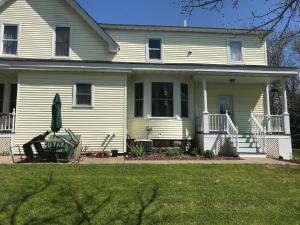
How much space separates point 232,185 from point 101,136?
7.84 meters

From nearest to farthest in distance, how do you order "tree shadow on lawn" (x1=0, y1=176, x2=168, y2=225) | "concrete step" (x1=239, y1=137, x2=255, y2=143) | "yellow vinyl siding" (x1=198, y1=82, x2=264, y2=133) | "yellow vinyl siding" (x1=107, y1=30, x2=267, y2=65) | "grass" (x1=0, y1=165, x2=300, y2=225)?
1. "tree shadow on lawn" (x1=0, y1=176, x2=168, y2=225)
2. "grass" (x1=0, y1=165, x2=300, y2=225)
3. "concrete step" (x1=239, y1=137, x2=255, y2=143)
4. "yellow vinyl siding" (x1=198, y1=82, x2=264, y2=133)
5. "yellow vinyl siding" (x1=107, y1=30, x2=267, y2=65)

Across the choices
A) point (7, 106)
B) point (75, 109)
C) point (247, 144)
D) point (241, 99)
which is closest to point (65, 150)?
point (75, 109)

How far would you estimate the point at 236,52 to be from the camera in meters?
18.0

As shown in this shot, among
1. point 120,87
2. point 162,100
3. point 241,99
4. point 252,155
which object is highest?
point 120,87

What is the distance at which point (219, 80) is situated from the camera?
16.2m

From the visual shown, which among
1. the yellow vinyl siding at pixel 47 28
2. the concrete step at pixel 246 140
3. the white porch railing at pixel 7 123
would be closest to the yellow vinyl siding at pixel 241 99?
the concrete step at pixel 246 140

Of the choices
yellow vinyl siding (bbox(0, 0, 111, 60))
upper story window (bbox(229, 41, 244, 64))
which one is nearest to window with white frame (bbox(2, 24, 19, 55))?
yellow vinyl siding (bbox(0, 0, 111, 60))

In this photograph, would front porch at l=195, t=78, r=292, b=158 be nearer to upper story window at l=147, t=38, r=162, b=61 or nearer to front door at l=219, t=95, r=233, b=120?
front door at l=219, t=95, r=233, b=120

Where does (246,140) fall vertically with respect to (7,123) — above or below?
below

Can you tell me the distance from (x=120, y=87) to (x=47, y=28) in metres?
4.76

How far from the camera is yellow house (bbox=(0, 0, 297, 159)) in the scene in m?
14.1

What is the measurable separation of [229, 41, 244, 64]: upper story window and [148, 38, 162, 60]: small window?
13.5ft

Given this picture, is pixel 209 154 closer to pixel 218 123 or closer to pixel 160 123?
pixel 218 123

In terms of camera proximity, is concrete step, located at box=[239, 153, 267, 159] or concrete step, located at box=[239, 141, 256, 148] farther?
concrete step, located at box=[239, 141, 256, 148]
